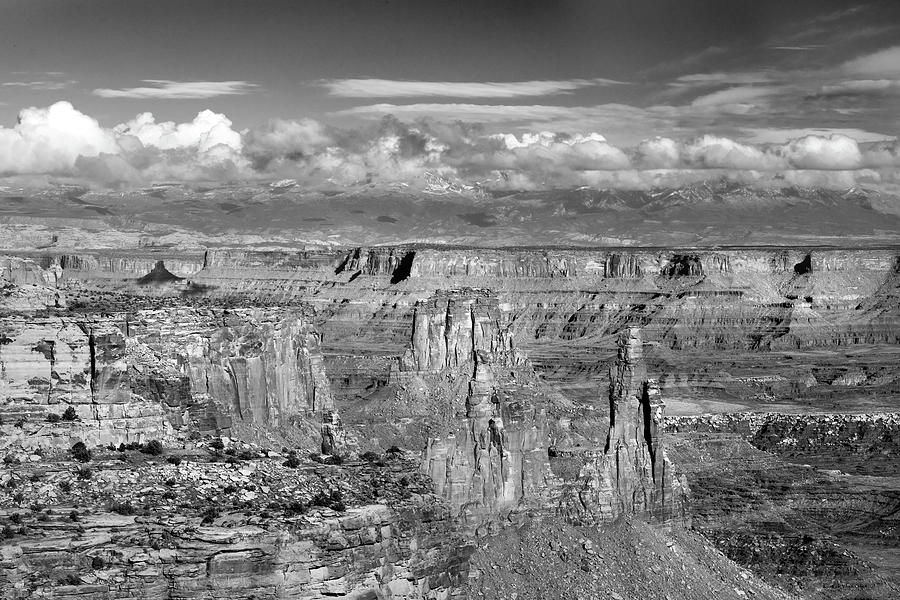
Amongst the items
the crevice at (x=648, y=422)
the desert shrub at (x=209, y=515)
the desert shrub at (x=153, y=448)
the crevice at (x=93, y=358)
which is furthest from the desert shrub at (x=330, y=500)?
the crevice at (x=648, y=422)

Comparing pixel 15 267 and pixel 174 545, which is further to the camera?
pixel 15 267

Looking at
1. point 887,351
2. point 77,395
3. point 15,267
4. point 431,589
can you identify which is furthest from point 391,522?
point 887,351

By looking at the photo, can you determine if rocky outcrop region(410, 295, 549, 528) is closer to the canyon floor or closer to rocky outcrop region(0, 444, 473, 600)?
the canyon floor

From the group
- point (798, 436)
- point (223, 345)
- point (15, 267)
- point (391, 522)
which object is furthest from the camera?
point (798, 436)

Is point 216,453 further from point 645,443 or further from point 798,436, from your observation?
point 798,436

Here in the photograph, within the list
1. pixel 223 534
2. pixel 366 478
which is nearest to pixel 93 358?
pixel 366 478

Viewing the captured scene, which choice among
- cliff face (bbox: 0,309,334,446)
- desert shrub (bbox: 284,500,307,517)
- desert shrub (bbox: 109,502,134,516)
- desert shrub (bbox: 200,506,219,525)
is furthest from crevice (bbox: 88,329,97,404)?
desert shrub (bbox: 284,500,307,517)

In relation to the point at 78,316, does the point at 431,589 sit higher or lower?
lower

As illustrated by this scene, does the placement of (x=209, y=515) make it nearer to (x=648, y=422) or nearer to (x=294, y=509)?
(x=294, y=509)
